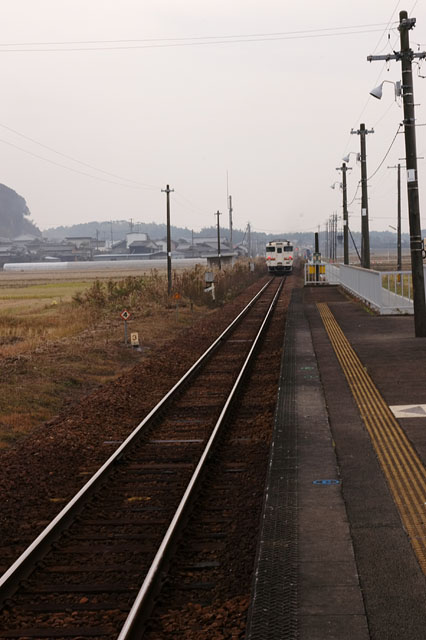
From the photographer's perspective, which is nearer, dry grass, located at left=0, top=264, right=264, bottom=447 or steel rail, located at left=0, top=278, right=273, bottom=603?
steel rail, located at left=0, top=278, right=273, bottom=603

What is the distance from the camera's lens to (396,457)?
9.66 meters

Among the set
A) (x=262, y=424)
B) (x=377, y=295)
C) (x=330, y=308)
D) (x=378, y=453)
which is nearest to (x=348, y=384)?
(x=262, y=424)

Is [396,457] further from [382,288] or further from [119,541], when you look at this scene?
[382,288]

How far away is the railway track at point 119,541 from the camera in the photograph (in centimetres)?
602

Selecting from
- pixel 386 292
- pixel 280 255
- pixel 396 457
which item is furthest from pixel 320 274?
pixel 396 457

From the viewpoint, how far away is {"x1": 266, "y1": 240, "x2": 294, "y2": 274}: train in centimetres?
8038

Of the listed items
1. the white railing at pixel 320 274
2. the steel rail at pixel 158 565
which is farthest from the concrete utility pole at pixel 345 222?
the steel rail at pixel 158 565

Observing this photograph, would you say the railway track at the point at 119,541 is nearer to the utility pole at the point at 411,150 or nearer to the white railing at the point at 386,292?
the utility pole at the point at 411,150

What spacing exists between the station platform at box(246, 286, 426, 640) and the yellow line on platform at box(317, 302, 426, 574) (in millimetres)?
14

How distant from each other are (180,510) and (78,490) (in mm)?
1849

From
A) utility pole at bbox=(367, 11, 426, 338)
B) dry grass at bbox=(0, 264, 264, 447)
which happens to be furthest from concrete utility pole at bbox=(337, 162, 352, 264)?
utility pole at bbox=(367, 11, 426, 338)

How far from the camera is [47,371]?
1811cm

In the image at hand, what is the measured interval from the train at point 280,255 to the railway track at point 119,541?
6807 centimetres

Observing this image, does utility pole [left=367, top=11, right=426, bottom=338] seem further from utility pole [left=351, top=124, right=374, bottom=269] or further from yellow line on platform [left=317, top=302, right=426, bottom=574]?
utility pole [left=351, top=124, right=374, bottom=269]
